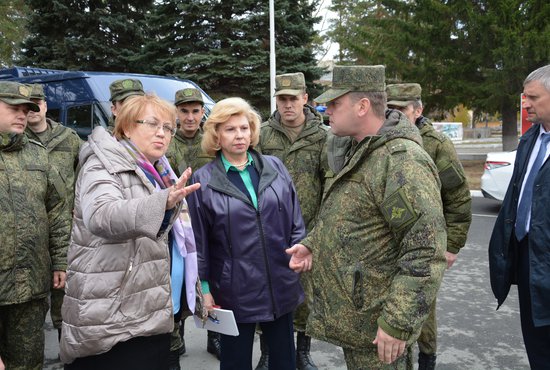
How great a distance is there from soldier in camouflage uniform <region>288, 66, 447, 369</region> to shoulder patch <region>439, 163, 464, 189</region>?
121 cm

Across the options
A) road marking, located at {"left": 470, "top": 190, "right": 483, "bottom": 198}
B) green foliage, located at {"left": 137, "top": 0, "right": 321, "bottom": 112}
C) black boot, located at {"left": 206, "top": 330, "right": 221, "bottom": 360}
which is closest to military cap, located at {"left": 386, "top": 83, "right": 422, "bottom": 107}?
black boot, located at {"left": 206, "top": 330, "right": 221, "bottom": 360}

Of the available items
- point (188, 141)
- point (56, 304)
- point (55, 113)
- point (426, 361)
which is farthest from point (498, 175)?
point (56, 304)

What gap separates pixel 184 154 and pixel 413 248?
2.86 m

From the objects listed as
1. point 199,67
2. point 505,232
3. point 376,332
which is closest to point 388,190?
point 376,332

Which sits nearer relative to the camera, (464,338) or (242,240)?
(242,240)

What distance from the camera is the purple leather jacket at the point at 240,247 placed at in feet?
9.18

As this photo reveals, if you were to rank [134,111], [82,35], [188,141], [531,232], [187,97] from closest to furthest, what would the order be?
[134,111]
[531,232]
[187,97]
[188,141]
[82,35]

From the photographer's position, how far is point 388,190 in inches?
78.1

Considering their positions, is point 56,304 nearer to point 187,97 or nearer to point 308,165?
point 187,97

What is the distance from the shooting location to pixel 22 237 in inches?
112

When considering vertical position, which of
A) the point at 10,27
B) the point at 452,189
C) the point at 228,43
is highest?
the point at 10,27

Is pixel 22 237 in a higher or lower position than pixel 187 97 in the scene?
lower

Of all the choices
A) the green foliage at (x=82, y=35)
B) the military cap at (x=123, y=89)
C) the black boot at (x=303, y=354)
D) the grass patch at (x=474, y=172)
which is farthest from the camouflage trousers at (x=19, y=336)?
the green foliage at (x=82, y=35)

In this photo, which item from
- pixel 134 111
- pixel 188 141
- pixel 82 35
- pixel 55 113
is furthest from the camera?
pixel 82 35
